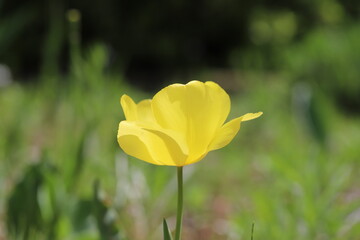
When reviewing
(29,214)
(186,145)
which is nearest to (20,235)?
(29,214)

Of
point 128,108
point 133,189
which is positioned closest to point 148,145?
point 128,108

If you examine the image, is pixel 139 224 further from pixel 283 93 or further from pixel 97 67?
pixel 283 93

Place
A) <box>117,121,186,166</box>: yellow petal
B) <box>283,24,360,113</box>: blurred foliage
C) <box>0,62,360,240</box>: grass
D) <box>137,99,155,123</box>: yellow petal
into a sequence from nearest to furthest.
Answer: <box>117,121,186,166</box>: yellow petal, <box>137,99,155,123</box>: yellow petal, <box>0,62,360,240</box>: grass, <box>283,24,360,113</box>: blurred foliage

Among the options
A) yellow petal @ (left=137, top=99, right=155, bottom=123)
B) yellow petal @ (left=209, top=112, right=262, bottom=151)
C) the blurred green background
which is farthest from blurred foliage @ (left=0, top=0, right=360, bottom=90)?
yellow petal @ (left=209, top=112, right=262, bottom=151)

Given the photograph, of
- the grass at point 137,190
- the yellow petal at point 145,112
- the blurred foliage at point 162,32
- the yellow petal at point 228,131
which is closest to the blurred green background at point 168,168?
the grass at point 137,190

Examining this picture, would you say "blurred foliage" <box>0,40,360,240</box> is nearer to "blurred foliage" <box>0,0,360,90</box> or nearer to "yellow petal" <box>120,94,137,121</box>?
"yellow petal" <box>120,94,137,121</box>
